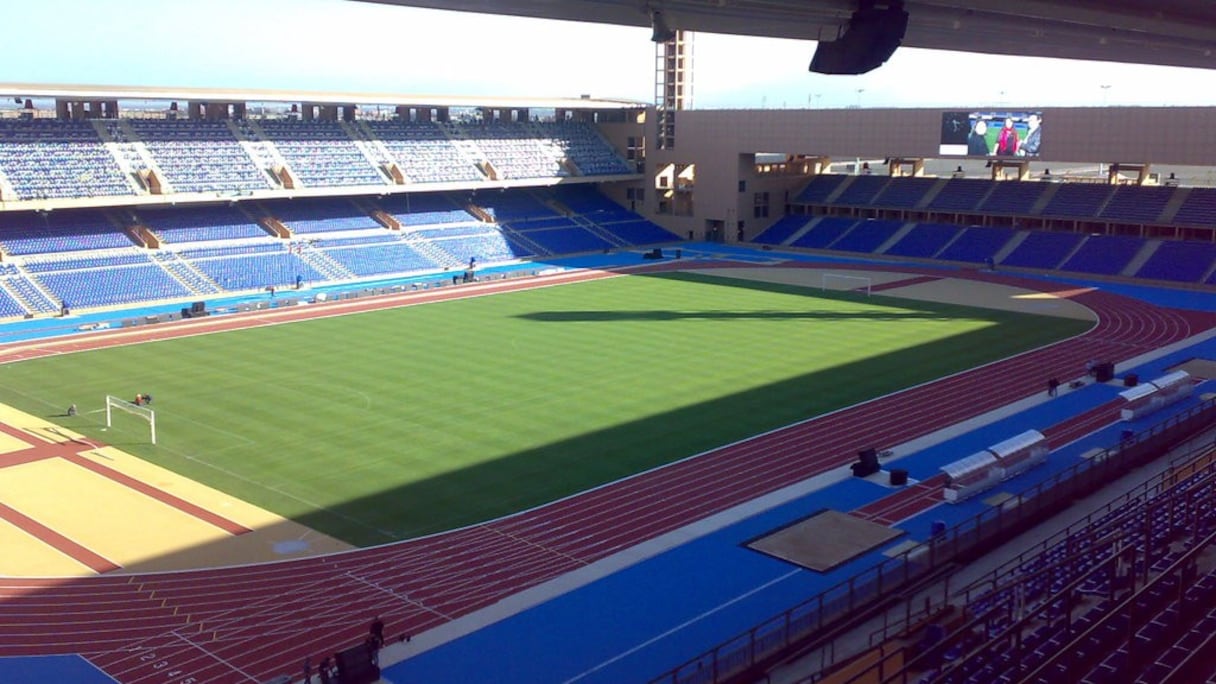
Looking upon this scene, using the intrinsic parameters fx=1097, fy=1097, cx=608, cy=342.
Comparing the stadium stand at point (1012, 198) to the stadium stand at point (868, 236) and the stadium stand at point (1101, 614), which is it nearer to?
the stadium stand at point (868, 236)

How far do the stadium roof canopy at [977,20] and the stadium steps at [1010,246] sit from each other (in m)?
38.7

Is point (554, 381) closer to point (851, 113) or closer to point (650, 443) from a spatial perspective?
point (650, 443)

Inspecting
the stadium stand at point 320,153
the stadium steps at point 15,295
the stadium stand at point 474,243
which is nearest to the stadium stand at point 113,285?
the stadium steps at point 15,295

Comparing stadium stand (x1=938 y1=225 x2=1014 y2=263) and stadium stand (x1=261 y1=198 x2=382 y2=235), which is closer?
stadium stand (x1=261 y1=198 x2=382 y2=235)

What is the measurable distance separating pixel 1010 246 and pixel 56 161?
153 feet

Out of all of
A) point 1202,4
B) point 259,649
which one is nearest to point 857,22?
point 1202,4

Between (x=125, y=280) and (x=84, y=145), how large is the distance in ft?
27.5

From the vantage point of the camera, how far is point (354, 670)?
15.1 metres

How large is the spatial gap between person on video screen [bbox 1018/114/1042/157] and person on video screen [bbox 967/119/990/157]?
5.85 ft

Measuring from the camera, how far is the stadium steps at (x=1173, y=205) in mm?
53941

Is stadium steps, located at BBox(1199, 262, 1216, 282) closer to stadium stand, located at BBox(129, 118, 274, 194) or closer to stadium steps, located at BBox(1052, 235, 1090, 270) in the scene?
stadium steps, located at BBox(1052, 235, 1090, 270)

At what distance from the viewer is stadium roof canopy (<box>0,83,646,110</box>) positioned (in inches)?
1868

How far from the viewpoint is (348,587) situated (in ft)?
61.2

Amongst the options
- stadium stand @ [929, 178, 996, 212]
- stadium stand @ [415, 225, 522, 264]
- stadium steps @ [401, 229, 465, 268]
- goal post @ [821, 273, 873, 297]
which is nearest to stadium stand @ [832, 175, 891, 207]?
stadium stand @ [929, 178, 996, 212]
